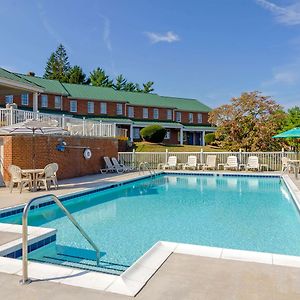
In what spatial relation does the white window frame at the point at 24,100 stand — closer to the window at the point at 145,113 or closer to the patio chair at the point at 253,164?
the window at the point at 145,113

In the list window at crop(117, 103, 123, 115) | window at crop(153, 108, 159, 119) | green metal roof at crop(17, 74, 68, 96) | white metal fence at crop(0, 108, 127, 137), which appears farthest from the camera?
window at crop(153, 108, 159, 119)

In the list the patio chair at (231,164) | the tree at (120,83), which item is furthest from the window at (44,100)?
the tree at (120,83)

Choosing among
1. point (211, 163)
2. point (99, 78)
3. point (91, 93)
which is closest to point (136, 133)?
point (91, 93)

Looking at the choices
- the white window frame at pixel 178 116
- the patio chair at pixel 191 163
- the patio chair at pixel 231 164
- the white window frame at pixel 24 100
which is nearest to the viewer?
the patio chair at pixel 231 164

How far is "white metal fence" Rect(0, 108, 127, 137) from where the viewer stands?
522 inches

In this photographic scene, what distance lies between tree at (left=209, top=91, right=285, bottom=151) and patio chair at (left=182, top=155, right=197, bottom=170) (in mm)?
5179

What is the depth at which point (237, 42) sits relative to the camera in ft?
81.8

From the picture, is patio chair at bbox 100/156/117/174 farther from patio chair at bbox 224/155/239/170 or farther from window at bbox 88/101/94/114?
window at bbox 88/101/94/114

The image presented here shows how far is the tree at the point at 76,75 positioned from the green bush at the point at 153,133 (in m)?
26.8

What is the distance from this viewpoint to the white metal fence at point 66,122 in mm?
13266

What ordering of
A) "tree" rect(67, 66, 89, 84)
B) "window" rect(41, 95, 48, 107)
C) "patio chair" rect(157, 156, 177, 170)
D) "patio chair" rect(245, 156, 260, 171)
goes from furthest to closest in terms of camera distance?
"tree" rect(67, 66, 89, 84), "window" rect(41, 95, 48, 107), "patio chair" rect(157, 156, 177, 170), "patio chair" rect(245, 156, 260, 171)

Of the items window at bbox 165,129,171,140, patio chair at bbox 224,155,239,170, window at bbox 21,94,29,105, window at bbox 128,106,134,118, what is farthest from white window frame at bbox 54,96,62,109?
patio chair at bbox 224,155,239,170

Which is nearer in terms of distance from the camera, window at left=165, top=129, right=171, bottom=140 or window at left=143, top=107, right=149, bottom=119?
window at left=143, top=107, right=149, bottom=119

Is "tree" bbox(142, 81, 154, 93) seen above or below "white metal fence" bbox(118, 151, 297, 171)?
above
